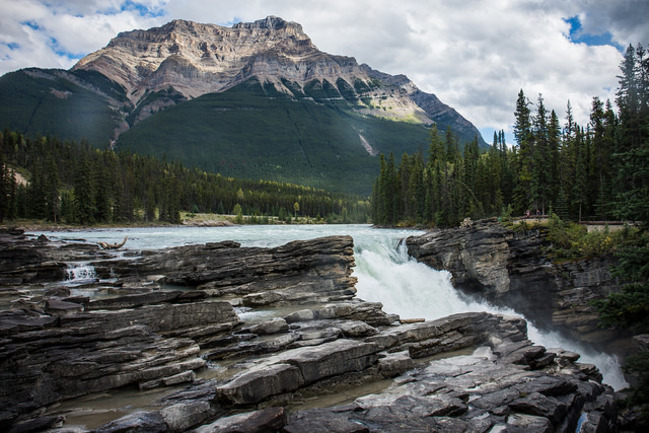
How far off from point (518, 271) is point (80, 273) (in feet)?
117

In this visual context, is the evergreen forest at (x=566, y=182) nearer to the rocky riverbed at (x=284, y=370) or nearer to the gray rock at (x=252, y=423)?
the rocky riverbed at (x=284, y=370)

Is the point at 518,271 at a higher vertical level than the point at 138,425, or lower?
lower

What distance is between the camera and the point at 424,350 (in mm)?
14953

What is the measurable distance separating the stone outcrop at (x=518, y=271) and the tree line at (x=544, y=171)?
6.30 m

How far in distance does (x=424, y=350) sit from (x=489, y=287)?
21018 millimetres

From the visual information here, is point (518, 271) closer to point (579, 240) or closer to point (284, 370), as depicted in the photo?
point (579, 240)

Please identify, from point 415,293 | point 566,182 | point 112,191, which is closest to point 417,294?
point 415,293

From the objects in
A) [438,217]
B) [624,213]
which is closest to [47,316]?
[624,213]

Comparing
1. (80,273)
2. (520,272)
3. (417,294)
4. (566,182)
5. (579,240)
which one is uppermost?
(566,182)

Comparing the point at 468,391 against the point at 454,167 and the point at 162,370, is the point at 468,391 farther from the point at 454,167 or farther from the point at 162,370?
the point at 454,167

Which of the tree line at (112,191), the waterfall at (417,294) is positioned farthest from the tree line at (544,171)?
the tree line at (112,191)

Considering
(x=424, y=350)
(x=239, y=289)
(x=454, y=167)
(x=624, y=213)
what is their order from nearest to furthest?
(x=624, y=213)
(x=424, y=350)
(x=239, y=289)
(x=454, y=167)

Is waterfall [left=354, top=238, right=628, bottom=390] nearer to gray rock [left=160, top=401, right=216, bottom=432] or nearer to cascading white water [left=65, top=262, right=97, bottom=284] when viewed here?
gray rock [left=160, top=401, right=216, bottom=432]

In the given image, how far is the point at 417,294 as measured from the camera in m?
30.3
